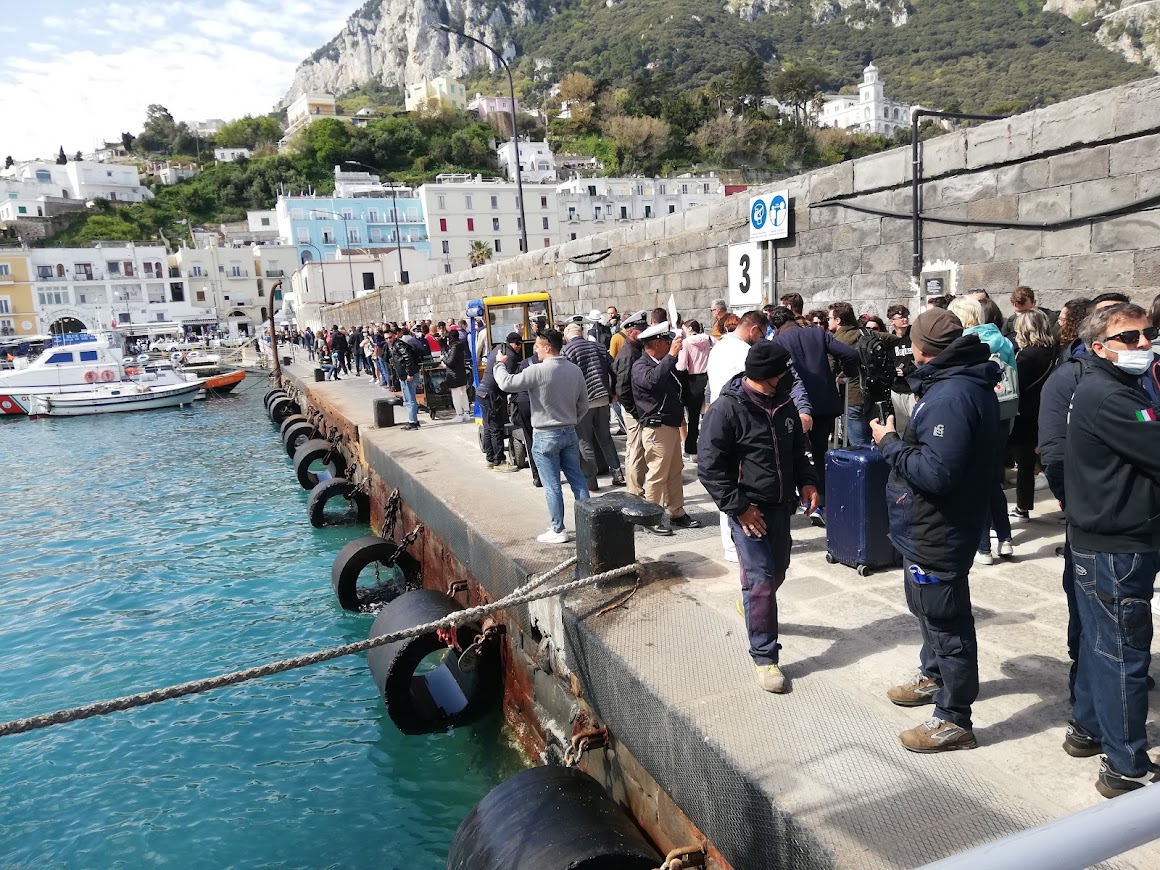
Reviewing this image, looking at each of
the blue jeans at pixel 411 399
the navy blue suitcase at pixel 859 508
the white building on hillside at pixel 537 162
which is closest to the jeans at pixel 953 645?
the navy blue suitcase at pixel 859 508

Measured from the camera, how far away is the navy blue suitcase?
5.04m

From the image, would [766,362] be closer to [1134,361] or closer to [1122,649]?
[1134,361]

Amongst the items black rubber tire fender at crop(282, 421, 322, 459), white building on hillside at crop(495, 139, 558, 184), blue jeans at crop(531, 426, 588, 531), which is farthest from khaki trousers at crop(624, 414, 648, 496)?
white building on hillside at crop(495, 139, 558, 184)

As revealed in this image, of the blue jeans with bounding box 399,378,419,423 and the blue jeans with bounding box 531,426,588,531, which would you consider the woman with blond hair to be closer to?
the blue jeans with bounding box 531,426,588,531

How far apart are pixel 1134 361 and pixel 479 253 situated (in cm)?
6677

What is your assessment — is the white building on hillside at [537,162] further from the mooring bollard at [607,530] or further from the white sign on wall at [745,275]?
the mooring bollard at [607,530]

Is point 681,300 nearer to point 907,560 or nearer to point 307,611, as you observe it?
point 307,611

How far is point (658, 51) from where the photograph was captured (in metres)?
134

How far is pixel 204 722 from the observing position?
21.2ft

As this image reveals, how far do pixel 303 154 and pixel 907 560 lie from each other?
112 metres

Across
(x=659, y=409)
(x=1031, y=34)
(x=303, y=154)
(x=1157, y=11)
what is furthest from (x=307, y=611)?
(x=1031, y=34)

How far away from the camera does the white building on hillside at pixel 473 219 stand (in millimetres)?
67875

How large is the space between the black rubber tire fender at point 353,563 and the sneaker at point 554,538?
9.79 feet

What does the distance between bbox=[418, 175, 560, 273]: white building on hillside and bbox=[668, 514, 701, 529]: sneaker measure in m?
63.4
